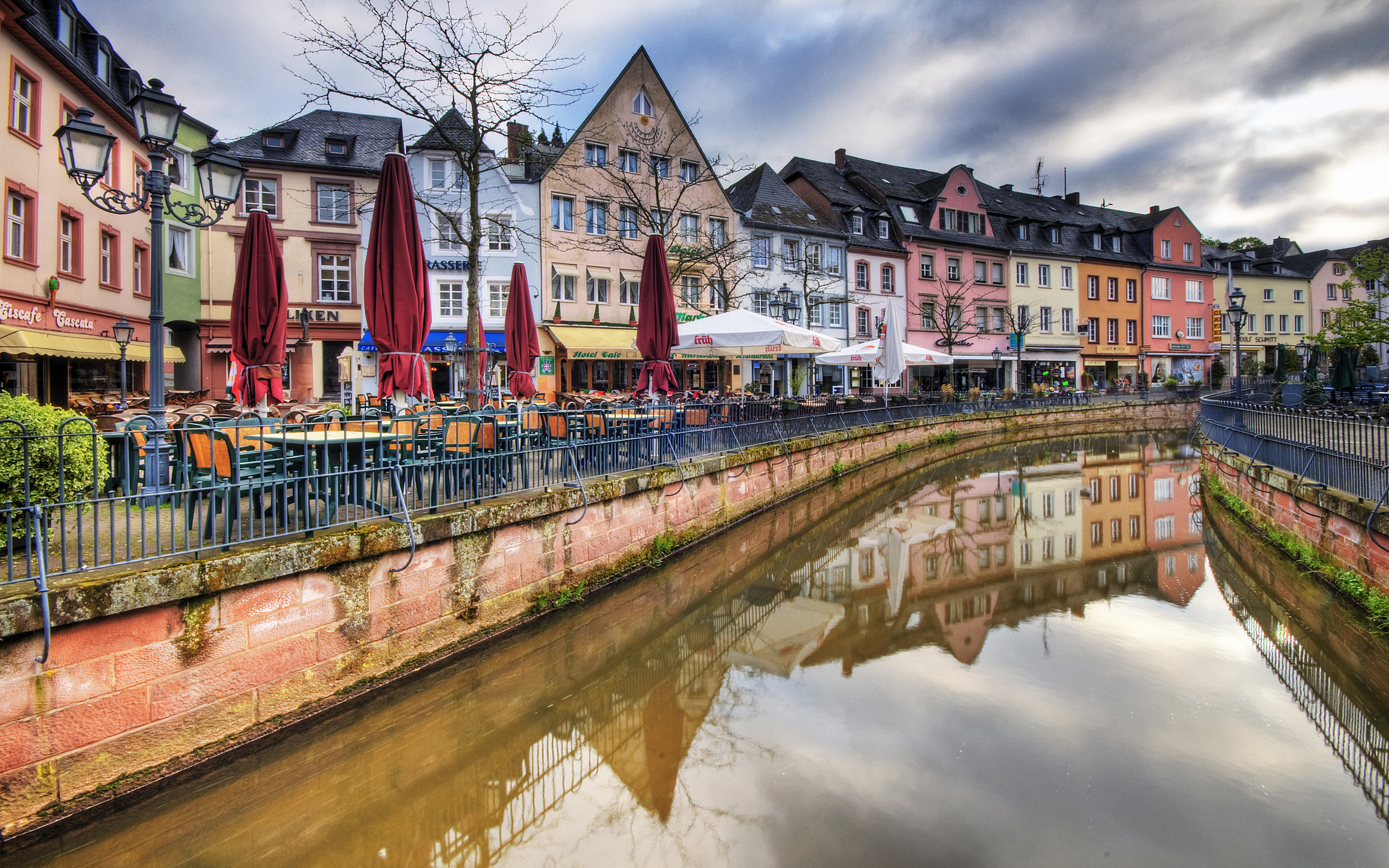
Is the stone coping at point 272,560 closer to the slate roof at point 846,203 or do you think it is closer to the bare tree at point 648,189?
the bare tree at point 648,189

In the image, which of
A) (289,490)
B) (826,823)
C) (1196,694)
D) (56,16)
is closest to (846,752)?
(826,823)

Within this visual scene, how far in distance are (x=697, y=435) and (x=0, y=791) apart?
9190mm

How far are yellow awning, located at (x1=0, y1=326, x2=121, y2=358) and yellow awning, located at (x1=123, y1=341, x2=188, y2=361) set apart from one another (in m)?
0.44

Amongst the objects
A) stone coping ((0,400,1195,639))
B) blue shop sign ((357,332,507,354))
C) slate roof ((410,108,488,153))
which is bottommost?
stone coping ((0,400,1195,639))

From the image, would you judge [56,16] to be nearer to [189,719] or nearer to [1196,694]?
[189,719]

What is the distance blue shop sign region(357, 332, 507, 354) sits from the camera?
86.6 feet

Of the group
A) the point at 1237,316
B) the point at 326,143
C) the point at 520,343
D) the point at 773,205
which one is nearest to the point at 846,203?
the point at 773,205

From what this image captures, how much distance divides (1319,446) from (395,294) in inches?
482

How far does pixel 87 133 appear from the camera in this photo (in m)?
6.84

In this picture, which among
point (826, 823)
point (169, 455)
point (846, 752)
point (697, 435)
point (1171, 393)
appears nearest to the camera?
point (826, 823)

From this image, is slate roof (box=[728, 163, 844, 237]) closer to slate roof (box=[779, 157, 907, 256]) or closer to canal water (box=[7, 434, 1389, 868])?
slate roof (box=[779, 157, 907, 256])

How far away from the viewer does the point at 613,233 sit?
29.7 m

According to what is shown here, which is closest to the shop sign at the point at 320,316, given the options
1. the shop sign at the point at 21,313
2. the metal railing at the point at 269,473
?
the shop sign at the point at 21,313

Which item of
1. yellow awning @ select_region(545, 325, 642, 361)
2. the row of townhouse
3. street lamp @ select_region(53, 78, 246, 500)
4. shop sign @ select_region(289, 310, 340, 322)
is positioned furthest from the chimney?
street lamp @ select_region(53, 78, 246, 500)
